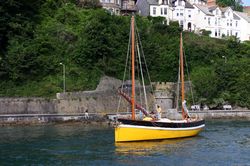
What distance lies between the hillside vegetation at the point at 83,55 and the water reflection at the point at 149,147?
25.0m

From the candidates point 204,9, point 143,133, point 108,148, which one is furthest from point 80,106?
point 204,9

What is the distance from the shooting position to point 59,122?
61844mm

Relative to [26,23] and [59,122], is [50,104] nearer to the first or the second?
[59,122]

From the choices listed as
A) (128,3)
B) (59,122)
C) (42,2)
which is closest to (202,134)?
(59,122)

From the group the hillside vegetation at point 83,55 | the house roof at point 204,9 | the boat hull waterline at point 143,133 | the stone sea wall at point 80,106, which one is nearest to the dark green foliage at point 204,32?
the house roof at point 204,9

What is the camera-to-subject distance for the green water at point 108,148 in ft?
120

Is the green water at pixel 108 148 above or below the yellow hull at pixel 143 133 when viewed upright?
below

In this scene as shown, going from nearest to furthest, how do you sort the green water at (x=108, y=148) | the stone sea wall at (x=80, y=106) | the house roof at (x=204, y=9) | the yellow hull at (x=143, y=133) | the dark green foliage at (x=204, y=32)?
the green water at (x=108, y=148) → the yellow hull at (x=143, y=133) → the stone sea wall at (x=80, y=106) → the dark green foliage at (x=204, y=32) → the house roof at (x=204, y=9)

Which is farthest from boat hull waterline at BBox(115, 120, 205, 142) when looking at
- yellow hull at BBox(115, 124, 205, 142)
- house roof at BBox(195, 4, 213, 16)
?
house roof at BBox(195, 4, 213, 16)

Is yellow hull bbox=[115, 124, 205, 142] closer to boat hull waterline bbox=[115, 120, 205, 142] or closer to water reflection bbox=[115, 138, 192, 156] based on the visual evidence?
boat hull waterline bbox=[115, 120, 205, 142]

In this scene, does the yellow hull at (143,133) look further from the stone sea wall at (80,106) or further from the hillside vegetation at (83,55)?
the hillside vegetation at (83,55)

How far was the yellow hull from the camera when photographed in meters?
43.8

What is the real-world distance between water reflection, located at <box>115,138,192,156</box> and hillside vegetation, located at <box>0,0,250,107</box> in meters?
25.0

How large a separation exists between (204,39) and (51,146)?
55178 mm
